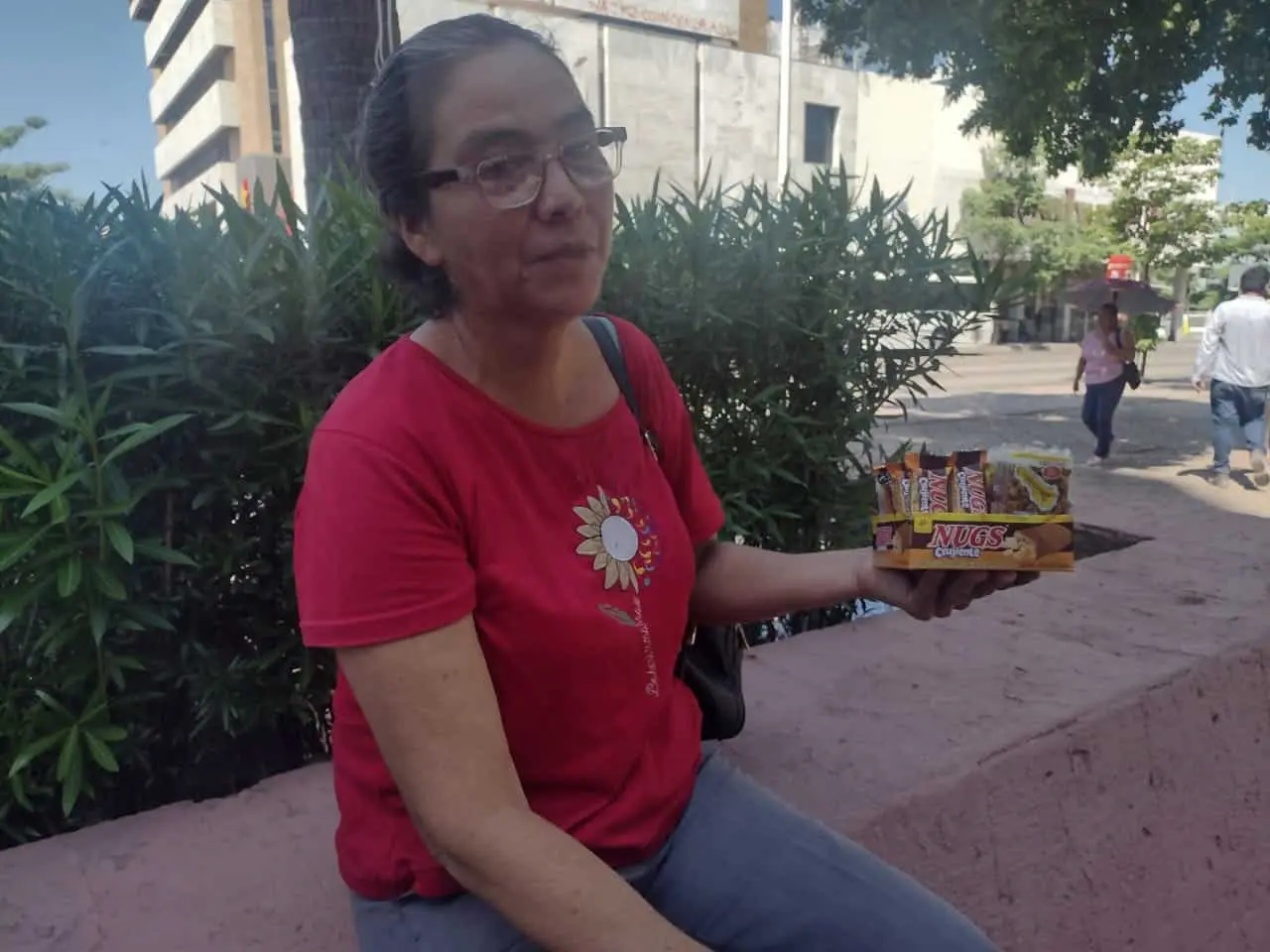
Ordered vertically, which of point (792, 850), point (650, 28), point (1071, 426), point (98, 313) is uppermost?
point (650, 28)

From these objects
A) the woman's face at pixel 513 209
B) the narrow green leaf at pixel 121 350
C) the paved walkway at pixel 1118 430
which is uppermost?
the woman's face at pixel 513 209

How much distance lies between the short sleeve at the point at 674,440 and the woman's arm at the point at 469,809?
0.62 metres

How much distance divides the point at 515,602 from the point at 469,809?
24 centimetres

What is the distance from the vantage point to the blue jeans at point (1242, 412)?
7.91 m

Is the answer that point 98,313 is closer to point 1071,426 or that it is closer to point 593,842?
point 593,842

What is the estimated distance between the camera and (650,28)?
88.5 feet

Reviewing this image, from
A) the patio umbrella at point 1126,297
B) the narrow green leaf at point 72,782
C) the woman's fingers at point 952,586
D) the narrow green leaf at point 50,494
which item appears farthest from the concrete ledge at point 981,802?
the patio umbrella at point 1126,297

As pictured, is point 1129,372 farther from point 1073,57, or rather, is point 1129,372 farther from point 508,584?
point 508,584

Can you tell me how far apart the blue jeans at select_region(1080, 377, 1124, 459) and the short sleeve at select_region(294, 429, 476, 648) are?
8.94 metres

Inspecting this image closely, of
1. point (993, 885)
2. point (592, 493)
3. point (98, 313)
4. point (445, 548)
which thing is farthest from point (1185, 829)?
point (98, 313)

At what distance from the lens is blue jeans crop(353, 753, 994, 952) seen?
1396 mm

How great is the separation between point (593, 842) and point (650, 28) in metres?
28.2

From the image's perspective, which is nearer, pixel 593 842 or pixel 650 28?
pixel 593 842

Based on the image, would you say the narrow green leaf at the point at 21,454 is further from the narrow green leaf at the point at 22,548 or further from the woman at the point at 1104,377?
the woman at the point at 1104,377
